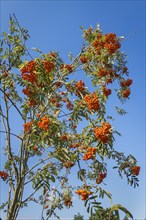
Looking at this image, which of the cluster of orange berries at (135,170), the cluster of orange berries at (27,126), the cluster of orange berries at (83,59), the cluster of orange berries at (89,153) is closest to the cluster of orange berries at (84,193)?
the cluster of orange berries at (89,153)

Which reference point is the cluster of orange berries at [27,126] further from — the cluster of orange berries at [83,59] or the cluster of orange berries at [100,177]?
the cluster of orange berries at [83,59]

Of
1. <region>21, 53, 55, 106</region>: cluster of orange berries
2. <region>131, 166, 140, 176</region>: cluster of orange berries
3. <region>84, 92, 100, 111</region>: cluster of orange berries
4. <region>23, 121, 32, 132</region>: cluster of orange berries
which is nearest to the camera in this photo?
<region>84, 92, 100, 111</region>: cluster of orange berries

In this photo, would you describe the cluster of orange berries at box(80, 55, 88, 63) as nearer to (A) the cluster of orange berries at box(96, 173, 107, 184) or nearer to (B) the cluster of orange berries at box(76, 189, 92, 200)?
(A) the cluster of orange berries at box(96, 173, 107, 184)

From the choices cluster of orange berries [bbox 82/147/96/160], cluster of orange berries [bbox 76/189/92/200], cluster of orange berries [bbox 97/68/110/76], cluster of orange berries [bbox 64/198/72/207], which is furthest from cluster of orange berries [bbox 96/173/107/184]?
cluster of orange berries [bbox 64/198/72/207]

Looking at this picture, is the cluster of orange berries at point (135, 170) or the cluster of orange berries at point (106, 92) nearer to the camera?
the cluster of orange berries at point (135, 170)

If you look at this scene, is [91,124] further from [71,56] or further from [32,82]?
[71,56]

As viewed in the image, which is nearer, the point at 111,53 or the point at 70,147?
the point at 70,147

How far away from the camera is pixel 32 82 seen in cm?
682

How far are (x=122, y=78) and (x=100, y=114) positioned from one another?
7.27 ft

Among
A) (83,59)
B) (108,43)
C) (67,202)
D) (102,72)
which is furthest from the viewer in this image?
(67,202)

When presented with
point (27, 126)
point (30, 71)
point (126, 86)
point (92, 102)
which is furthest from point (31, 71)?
point (126, 86)

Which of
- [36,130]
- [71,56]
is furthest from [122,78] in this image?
[36,130]

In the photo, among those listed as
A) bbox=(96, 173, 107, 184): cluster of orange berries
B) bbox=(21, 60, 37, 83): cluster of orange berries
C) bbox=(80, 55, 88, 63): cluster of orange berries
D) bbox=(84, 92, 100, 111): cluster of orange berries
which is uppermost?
bbox=(80, 55, 88, 63): cluster of orange berries

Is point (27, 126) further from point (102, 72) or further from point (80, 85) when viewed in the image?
point (102, 72)
